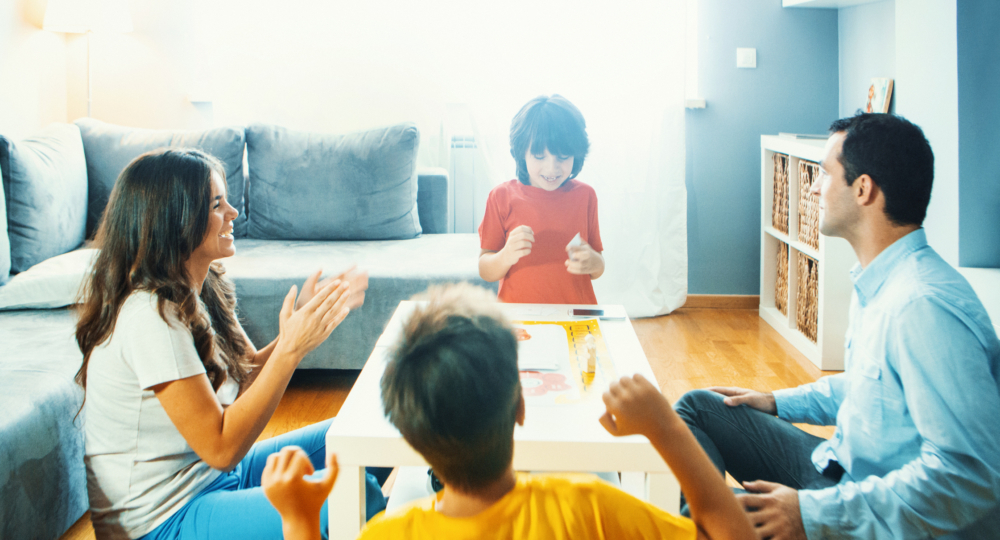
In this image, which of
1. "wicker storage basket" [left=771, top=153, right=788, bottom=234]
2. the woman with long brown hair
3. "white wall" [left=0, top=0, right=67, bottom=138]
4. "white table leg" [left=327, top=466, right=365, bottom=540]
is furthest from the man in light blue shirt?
"white wall" [left=0, top=0, right=67, bottom=138]

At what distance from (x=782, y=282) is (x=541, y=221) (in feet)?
6.20

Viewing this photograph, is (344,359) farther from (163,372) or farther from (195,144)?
(163,372)

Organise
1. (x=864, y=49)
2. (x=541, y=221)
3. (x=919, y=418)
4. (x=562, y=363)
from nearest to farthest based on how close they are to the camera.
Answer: (x=919, y=418), (x=562, y=363), (x=541, y=221), (x=864, y=49)

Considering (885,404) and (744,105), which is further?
(744,105)

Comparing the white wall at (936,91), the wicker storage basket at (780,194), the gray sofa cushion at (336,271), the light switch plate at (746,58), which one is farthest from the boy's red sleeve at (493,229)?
the light switch plate at (746,58)

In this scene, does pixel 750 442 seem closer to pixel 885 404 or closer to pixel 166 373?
pixel 885 404

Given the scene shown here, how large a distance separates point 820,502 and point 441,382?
63 cm

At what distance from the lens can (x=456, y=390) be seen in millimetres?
683

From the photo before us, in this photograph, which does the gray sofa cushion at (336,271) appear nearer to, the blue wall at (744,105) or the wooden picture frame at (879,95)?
the blue wall at (744,105)

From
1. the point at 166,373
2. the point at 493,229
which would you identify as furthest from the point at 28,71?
the point at 166,373

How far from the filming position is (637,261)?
11.9 feet

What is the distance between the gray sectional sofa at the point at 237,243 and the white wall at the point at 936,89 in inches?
60.6

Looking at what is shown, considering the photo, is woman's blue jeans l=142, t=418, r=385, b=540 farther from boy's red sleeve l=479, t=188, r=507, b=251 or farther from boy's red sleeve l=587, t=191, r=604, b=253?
boy's red sleeve l=587, t=191, r=604, b=253

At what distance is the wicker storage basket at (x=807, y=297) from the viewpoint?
298 cm
